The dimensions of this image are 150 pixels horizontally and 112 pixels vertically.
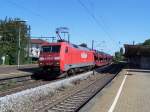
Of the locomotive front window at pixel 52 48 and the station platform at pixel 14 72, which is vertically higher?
the locomotive front window at pixel 52 48

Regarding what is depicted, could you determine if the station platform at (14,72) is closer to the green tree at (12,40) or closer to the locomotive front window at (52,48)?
the locomotive front window at (52,48)

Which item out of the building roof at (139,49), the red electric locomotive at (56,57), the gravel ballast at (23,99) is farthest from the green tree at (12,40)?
the gravel ballast at (23,99)

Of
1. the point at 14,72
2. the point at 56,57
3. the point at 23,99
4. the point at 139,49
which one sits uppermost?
the point at 139,49

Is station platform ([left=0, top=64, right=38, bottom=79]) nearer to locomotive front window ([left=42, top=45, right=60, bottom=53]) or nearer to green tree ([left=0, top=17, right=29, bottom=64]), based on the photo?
locomotive front window ([left=42, top=45, right=60, bottom=53])

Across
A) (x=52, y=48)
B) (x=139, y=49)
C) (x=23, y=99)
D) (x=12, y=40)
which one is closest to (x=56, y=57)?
(x=52, y=48)

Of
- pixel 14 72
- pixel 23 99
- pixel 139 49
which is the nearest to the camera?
pixel 23 99

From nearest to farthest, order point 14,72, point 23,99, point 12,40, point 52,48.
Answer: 1. point 23,99
2. point 52,48
3. point 14,72
4. point 12,40

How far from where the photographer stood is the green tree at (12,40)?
80.6 m

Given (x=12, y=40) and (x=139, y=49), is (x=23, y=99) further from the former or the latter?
(x=12, y=40)

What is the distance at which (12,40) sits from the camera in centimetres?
9106

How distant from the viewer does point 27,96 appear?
1666cm

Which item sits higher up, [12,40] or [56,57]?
[12,40]

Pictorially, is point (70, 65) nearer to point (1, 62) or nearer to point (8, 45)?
point (1, 62)

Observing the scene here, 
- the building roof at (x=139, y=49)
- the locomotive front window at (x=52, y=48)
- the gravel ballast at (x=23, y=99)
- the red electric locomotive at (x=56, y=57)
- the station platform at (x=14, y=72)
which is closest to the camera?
the gravel ballast at (x=23, y=99)
